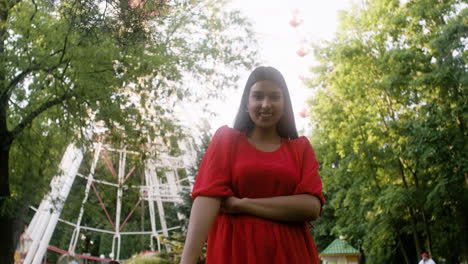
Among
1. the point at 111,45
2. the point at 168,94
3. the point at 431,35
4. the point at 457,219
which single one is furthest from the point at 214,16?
the point at 457,219

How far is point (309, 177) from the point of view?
7.17 ft

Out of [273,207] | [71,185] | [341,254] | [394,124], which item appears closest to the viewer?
[273,207]

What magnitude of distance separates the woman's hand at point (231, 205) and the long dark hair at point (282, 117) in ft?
1.09

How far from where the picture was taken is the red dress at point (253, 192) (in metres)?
2.09

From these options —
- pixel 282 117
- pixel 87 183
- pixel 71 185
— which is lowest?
pixel 282 117

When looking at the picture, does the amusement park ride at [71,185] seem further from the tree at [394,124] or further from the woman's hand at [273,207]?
the woman's hand at [273,207]

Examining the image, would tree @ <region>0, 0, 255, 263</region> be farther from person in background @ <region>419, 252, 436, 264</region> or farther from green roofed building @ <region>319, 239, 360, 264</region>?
green roofed building @ <region>319, 239, 360, 264</region>

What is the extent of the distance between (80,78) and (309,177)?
9.68 metres

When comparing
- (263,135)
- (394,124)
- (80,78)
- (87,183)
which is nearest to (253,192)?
(263,135)

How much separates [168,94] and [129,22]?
8.59 meters

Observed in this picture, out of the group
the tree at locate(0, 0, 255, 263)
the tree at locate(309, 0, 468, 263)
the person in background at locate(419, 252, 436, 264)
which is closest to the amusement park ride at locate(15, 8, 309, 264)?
the tree at locate(0, 0, 255, 263)

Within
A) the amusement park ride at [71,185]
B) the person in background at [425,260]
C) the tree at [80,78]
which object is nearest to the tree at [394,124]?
the person in background at [425,260]

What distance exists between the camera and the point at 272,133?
2.32m

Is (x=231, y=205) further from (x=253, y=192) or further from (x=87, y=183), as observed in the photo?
(x=87, y=183)
